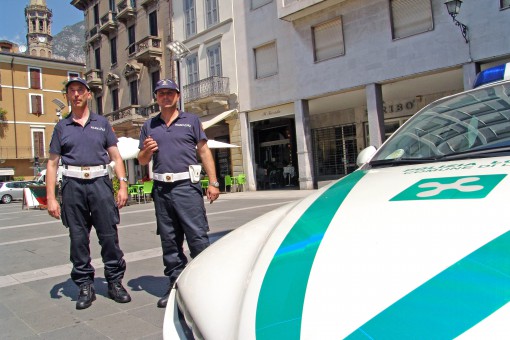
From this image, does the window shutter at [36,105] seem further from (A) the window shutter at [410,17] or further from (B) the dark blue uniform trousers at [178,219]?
(B) the dark blue uniform trousers at [178,219]

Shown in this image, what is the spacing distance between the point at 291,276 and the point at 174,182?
2301 millimetres

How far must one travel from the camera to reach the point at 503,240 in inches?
48.2

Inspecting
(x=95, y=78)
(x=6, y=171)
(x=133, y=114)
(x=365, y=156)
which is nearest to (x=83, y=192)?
(x=365, y=156)

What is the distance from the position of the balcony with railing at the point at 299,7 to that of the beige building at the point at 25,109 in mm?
32156

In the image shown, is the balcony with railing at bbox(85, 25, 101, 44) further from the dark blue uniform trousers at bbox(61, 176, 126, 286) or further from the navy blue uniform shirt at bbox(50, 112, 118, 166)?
the dark blue uniform trousers at bbox(61, 176, 126, 286)

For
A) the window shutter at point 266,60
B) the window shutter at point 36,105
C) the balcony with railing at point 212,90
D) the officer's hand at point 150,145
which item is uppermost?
the window shutter at point 36,105

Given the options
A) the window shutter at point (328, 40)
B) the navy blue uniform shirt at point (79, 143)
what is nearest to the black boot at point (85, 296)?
the navy blue uniform shirt at point (79, 143)

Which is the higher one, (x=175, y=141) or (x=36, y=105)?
(x=36, y=105)

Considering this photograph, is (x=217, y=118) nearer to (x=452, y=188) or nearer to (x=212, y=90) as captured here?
(x=212, y=90)

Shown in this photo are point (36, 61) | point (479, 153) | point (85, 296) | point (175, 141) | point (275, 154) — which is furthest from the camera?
point (36, 61)

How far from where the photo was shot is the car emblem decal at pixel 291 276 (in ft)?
4.10

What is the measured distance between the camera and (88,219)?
3.85 meters

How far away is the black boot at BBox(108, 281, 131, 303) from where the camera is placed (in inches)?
150

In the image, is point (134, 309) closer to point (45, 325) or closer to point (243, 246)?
point (45, 325)
